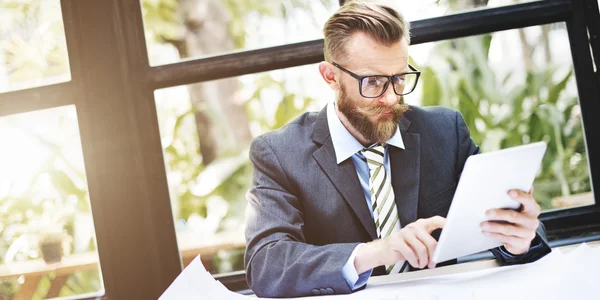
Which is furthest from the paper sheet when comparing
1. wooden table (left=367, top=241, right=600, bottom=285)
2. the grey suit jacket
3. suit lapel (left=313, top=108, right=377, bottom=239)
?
suit lapel (left=313, top=108, right=377, bottom=239)

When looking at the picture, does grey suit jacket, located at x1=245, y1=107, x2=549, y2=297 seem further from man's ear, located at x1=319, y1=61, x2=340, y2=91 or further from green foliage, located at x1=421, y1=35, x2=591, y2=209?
green foliage, located at x1=421, y1=35, x2=591, y2=209

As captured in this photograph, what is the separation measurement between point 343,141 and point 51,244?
3.37 ft

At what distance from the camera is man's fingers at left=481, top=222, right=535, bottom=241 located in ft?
3.57

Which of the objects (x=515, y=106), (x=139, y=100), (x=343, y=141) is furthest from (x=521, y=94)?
(x=139, y=100)

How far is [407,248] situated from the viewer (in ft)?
3.65

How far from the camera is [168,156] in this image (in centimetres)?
182

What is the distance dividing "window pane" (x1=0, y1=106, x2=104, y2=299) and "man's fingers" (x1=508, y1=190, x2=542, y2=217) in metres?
1.29

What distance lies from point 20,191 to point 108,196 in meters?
0.35

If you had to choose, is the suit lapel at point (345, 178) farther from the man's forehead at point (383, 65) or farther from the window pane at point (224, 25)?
the window pane at point (224, 25)

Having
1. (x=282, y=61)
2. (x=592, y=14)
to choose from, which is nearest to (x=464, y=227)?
(x=282, y=61)

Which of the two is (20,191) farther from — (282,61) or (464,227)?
(464,227)

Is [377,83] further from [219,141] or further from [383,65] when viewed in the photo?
[219,141]

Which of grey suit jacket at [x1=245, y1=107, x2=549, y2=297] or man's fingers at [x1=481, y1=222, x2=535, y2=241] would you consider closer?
man's fingers at [x1=481, y1=222, x2=535, y2=241]

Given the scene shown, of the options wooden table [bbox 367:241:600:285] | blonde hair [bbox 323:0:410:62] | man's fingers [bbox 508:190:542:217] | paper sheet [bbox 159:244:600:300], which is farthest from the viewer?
blonde hair [bbox 323:0:410:62]
